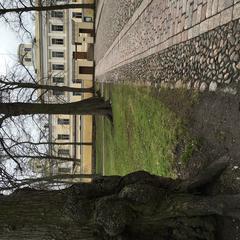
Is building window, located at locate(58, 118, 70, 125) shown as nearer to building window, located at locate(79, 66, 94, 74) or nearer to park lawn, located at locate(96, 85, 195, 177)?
building window, located at locate(79, 66, 94, 74)

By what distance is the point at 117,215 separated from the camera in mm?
6504

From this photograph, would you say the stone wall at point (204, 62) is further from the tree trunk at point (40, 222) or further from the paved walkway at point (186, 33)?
the tree trunk at point (40, 222)

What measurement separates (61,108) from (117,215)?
40.1 ft

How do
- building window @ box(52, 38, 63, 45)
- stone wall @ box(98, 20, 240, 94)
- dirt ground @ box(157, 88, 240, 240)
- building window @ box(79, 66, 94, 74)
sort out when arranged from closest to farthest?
dirt ground @ box(157, 88, 240, 240)
stone wall @ box(98, 20, 240, 94)
building window @ box(79, 66, 94, 74)
building window @ box(52, 38, 63, 45)

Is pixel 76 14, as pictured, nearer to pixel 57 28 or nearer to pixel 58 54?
pixel 57 28

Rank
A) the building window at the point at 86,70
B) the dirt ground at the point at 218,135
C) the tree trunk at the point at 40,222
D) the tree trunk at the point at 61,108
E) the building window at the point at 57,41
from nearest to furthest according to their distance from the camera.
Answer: the dirt ground at the point at 218,135 → the tree trunk at the point at 40,222 → the tree trunk at the point at 61,108 → the building window at the point at 86,70 → the building window at the point at 57,41

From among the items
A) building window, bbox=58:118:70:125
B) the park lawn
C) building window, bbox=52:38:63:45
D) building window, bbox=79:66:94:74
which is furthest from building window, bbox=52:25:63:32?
the park lawn

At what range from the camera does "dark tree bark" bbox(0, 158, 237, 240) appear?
21.3ft

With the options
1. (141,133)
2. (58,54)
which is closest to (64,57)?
(58,54)

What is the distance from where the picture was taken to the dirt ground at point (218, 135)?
20.5ft

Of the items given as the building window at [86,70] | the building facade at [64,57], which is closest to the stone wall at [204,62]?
the building window at [86,70]

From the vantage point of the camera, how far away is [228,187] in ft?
21.0

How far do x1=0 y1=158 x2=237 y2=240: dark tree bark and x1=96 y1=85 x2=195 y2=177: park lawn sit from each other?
187cm

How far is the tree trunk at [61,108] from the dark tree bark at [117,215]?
32.8 feet
